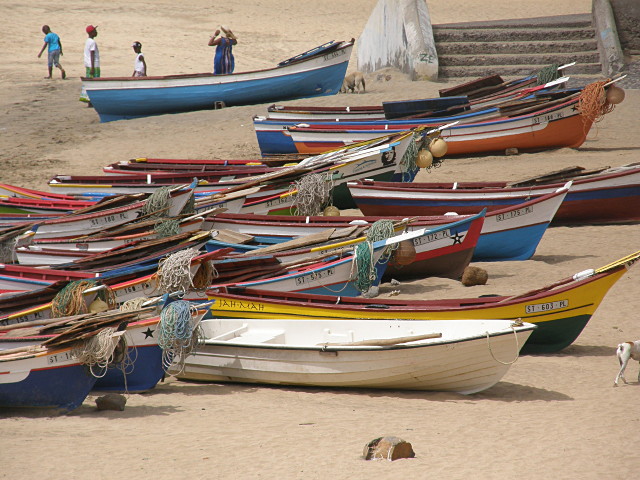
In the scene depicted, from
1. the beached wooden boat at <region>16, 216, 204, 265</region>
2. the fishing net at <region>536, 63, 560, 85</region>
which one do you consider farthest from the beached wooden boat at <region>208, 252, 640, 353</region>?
the fishing net at <region>536, 63, 560, 85</region>

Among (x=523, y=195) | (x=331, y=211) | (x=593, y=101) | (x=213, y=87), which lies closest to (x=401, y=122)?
(x=593, y=101)

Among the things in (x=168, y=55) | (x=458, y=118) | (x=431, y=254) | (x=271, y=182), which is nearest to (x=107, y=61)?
(x=168, y=55)

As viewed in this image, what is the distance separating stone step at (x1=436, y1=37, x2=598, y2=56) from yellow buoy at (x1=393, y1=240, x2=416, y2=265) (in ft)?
45.4

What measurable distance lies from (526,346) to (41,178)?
36.6ft

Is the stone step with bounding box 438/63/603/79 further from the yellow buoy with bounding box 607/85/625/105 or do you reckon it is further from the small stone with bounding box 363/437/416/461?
the small stone with bounding box 363/437/416/461

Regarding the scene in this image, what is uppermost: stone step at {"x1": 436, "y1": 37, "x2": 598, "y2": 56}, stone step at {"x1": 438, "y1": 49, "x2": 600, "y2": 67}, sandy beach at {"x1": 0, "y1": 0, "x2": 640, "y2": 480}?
stone step at {"x1": 436, "y1": 37, "x2": 598, "y2": 56}

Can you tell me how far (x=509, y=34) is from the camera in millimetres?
23578

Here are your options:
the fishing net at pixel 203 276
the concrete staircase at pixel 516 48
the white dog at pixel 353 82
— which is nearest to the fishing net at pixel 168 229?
the fishing net at pixel 203 276

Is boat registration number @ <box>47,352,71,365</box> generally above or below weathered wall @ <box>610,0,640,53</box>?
below

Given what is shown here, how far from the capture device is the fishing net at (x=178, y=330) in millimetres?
7578

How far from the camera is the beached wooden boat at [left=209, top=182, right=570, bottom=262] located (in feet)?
38.0

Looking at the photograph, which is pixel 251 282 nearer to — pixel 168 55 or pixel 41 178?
pixel 41 178

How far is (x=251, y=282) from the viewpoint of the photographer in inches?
380

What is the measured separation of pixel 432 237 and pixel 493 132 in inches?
272
